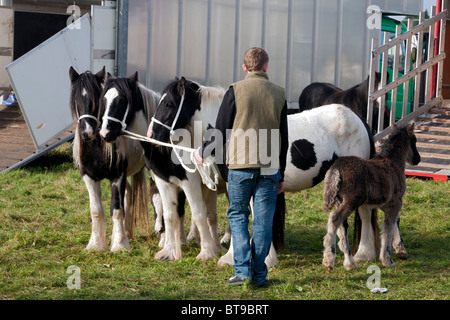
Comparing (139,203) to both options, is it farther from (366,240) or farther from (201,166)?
(366,240)

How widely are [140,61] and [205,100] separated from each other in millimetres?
5256

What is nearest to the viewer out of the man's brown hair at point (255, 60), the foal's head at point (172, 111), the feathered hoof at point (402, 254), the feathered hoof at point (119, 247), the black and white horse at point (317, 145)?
the man's brown hair at point (255, 60)

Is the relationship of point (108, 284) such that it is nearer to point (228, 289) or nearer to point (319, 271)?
point (228, 289)

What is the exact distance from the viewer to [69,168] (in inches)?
489

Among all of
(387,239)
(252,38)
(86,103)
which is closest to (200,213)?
(86,103)

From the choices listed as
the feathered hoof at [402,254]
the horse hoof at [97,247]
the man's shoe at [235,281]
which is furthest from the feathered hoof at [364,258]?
the horse hoof at [97,247]

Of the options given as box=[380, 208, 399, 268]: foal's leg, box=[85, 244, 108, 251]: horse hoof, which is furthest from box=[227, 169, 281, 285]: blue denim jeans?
box=[85, 244, 108, 251]: horse hoof

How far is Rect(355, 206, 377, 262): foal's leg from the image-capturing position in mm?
7273

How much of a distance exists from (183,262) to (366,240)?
1902 millimetres

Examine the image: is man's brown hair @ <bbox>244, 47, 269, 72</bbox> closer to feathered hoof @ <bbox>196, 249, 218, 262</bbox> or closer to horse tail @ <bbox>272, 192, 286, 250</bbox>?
horse tail @ <bbox>272, 192, 286, 250</bbox>

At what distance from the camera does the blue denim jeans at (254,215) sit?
599 centimetres

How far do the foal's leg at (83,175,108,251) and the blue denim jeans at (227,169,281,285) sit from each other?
2.15 metres

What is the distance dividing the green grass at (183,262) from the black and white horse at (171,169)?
0.25 meters

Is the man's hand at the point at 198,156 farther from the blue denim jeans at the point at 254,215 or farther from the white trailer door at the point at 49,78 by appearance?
the white trailer door at the point at 49,78
